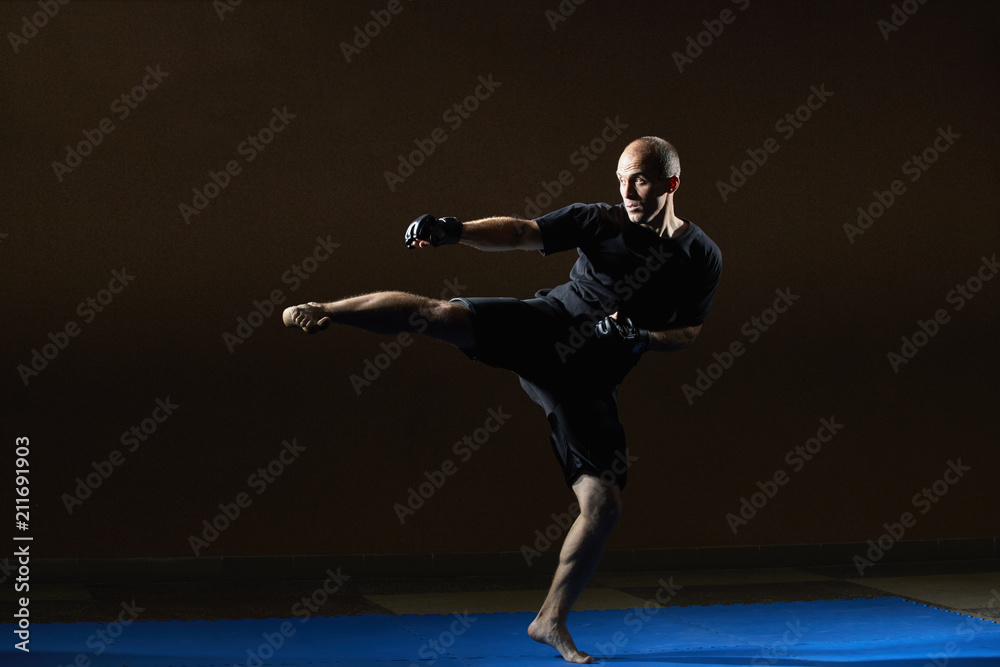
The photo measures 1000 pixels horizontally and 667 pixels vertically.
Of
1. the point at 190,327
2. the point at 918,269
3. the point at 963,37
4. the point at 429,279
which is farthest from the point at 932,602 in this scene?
the point at 190,327

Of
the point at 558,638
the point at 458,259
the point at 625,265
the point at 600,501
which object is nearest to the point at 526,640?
the point at 558,638

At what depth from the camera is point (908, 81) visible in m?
5.61

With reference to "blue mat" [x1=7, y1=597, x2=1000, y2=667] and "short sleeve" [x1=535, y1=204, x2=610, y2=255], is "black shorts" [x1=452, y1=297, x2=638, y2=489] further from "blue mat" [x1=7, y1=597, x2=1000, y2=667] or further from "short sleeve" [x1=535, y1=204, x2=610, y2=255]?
"blue mat" [x1=7, y1=597, x2=1000, y2=667]

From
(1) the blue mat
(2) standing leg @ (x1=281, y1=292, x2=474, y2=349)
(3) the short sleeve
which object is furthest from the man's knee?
(3) the short sleeve

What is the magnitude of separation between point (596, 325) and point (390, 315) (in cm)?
67

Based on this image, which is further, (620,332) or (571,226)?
(571,226)

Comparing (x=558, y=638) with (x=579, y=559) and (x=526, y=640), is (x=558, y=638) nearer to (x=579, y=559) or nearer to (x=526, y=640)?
(x=579, y=559)

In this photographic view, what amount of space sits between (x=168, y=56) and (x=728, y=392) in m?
3.21

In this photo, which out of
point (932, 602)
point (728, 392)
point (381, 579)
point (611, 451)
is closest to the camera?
point (611, 451)

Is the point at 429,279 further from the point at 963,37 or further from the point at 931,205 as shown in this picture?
the point at 963,37

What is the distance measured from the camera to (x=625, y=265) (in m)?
3.29

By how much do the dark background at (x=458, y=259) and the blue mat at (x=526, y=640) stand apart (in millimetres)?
1038

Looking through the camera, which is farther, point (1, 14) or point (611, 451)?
point (1, 14)

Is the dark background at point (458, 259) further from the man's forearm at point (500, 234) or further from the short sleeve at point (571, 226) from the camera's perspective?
the man's forearm at point (500, 234)
